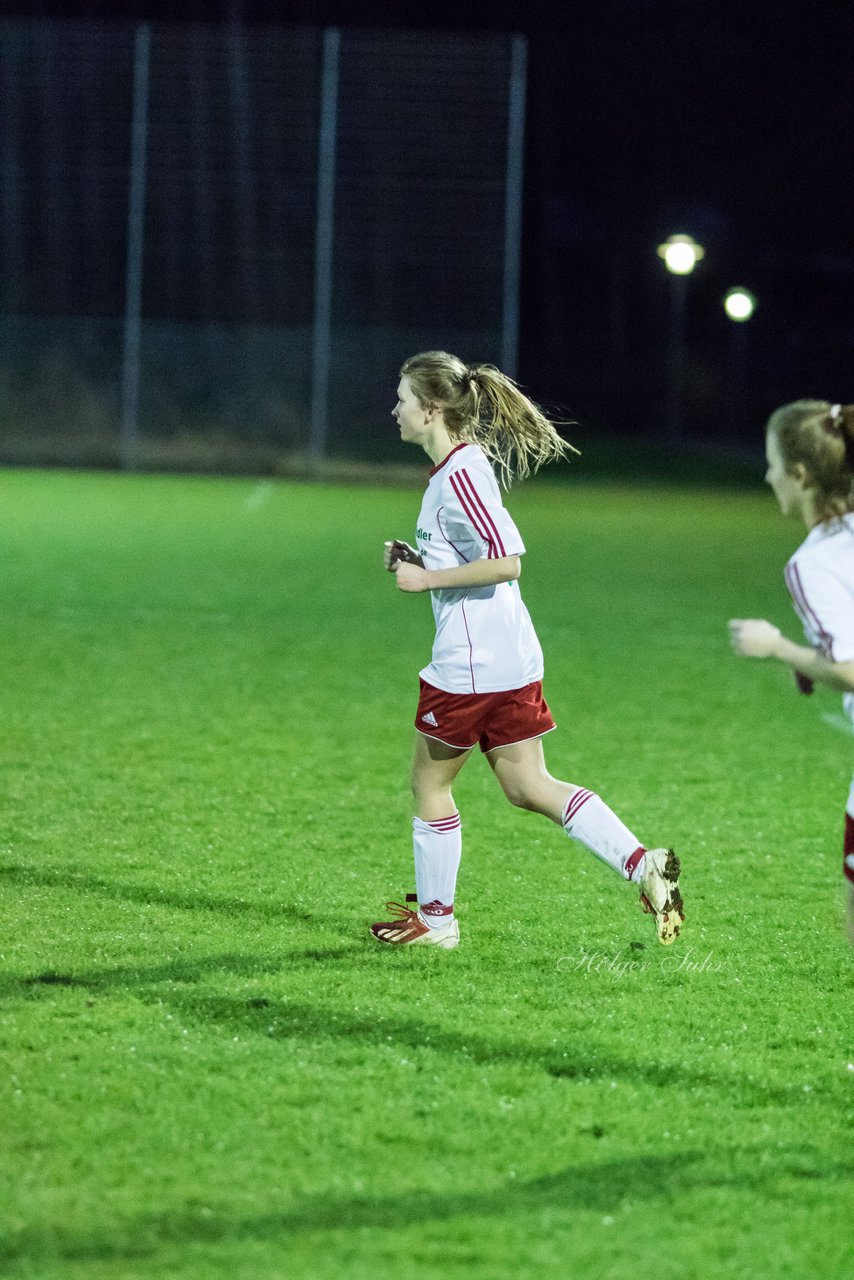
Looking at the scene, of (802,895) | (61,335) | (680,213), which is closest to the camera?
(802,895)

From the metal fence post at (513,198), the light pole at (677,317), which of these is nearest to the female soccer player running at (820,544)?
the metal fence post at (513,198)

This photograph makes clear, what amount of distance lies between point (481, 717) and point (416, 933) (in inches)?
28.9

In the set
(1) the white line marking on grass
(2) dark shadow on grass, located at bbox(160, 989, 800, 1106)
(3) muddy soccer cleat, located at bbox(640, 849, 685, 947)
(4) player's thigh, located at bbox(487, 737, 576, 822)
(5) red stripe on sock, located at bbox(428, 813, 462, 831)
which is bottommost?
(1) the white line marking on grass

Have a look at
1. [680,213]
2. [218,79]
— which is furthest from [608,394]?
[218,79]

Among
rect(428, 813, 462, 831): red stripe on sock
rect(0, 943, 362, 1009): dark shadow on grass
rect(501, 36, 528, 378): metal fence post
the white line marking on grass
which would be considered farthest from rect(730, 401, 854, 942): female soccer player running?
rect(501, 36, 528, 378): metal fence post

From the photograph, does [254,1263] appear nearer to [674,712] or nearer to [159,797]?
[159,797]

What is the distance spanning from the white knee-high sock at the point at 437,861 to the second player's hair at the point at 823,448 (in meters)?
1.76

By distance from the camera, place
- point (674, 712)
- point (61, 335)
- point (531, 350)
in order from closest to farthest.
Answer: point (674, 712)
point (61, 335)
point (531, 350)

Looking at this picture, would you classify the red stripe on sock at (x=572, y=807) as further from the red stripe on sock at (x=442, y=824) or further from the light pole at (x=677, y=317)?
the light pole at (x=677, y=317)

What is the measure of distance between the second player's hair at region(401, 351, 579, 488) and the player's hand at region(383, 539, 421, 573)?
0.35m

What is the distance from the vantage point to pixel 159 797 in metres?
6.79

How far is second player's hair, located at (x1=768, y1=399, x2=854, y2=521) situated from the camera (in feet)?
11.1

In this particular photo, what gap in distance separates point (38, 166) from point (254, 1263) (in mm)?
27485

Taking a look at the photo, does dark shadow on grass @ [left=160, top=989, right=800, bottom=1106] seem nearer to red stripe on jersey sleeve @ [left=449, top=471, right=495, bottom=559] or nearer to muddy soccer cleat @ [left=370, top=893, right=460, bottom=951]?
muddy soccer cleat @ [left=370, top=893, right=460, bottom=951]
